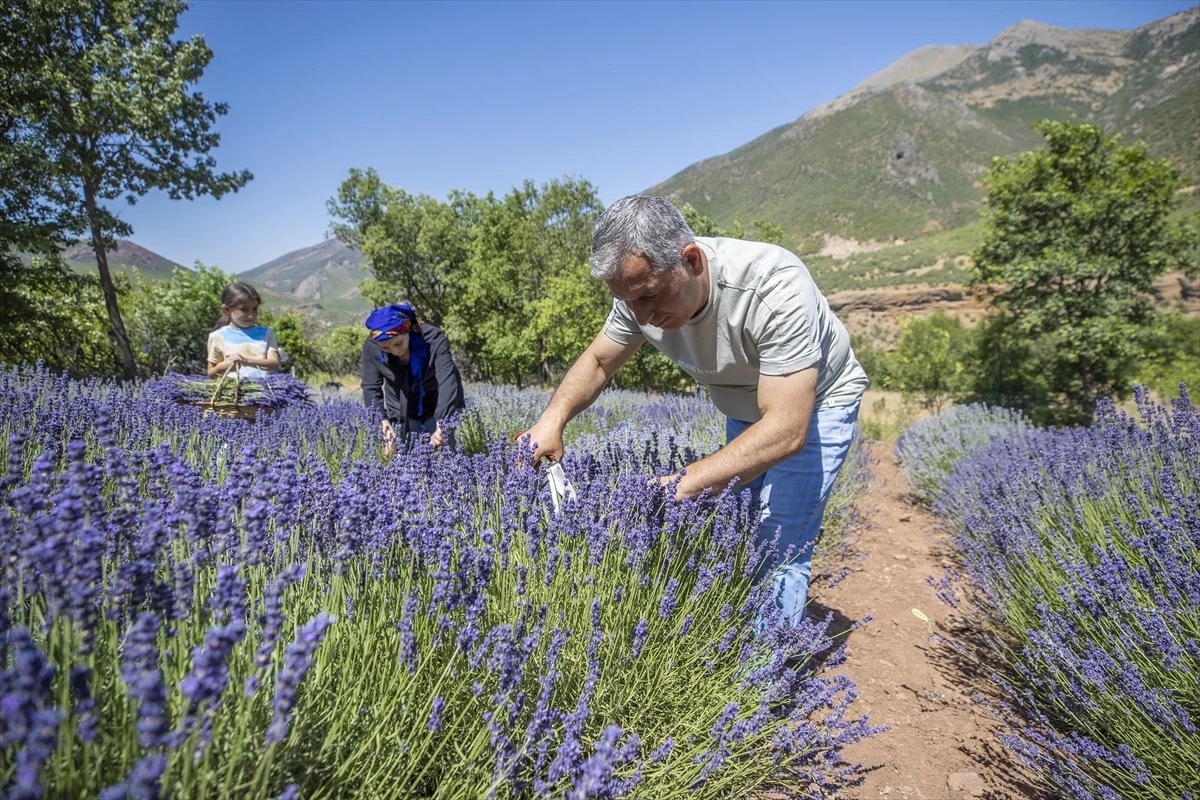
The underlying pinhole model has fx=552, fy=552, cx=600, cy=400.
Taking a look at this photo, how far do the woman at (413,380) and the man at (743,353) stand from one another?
173 centimetres

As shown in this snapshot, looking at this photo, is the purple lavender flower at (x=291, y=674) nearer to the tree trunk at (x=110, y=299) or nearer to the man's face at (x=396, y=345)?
the man's face at (x=396, y=345)

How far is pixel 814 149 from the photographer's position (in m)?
92.1

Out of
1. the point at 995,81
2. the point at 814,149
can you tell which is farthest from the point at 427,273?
the point at 995,81

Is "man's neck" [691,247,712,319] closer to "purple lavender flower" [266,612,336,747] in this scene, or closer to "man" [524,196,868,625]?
"man" [524,196,868,625]

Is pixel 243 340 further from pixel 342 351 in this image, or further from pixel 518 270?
pixel 342 351

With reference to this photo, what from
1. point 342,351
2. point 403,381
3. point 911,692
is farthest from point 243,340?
point 342,351

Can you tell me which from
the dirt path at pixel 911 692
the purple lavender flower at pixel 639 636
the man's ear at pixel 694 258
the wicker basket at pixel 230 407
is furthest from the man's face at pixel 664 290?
the wicker basket at pixel 230 407

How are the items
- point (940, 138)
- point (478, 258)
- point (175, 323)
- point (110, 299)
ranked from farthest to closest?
1. point (940, 138)
2. point (478, 258)
3. point (175, 323)
4. point (110, 299)

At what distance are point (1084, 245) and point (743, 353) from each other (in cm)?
1526

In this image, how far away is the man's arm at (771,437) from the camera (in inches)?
68.5

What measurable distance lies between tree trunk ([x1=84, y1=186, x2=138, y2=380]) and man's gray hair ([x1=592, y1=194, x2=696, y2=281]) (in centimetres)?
1281

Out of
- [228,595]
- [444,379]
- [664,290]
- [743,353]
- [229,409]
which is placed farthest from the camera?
[444,379]

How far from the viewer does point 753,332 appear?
1903 mm

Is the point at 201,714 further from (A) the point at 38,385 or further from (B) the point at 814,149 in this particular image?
(B) the point at 814,149
